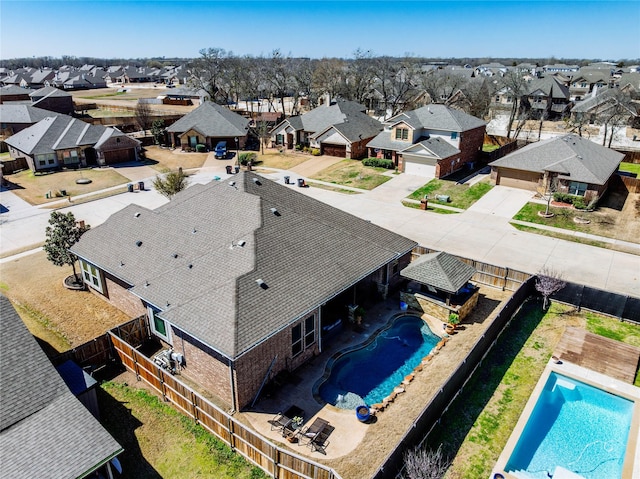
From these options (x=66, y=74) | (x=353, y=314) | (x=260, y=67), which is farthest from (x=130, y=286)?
(x=66, y=74)

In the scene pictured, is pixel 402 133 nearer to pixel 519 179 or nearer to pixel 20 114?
pixel 519 179

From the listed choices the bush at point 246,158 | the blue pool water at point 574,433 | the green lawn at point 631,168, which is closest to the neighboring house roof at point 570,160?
the green lawn at point 631,168

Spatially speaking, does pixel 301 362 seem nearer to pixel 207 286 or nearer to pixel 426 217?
pixel 207 286

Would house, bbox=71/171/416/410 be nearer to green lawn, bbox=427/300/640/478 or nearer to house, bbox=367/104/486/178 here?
green lawn, bbox=427/300/640/478

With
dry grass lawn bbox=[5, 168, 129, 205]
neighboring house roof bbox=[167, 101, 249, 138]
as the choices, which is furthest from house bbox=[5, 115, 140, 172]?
neighboring house roof bbox=[167, 101, 249, 138]

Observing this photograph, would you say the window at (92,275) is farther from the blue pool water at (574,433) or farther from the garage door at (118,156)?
the garage door at (118,156)
